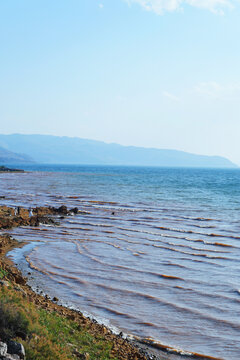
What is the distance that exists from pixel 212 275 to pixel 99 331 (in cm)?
730

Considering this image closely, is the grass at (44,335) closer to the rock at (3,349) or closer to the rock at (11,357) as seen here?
the rock at (11,357)

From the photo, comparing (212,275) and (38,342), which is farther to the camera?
(212,275)

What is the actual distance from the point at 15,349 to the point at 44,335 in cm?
107

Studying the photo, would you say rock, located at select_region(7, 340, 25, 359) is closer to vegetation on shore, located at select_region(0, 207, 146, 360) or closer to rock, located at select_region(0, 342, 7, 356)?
vegetation on shore, located at select_region(0, 207, 146, 360)

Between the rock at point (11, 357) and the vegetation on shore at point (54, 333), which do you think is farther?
the vegetation on shore at point (54, 333)

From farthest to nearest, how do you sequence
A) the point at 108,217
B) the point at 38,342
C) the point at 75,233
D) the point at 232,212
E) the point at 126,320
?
the point at 232,212 < the point at 108,217 < the point at 75,233 < the point at 126,320 < the point at 38,342

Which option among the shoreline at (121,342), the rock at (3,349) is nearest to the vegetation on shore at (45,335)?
the shoreline at (121,342)

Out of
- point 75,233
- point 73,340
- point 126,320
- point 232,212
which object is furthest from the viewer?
point 232,212

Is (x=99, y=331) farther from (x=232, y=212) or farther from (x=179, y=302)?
(x=232, y=212)

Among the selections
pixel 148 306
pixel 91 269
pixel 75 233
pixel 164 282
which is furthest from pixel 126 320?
pixel 75 233

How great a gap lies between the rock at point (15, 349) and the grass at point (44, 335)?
20cm

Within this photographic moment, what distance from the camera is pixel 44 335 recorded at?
7.24 meters

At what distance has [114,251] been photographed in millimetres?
19422

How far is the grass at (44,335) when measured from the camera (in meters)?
6.65
